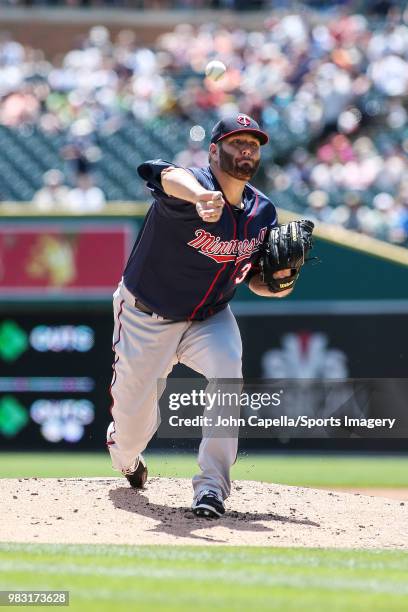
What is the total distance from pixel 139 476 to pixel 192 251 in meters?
1.47

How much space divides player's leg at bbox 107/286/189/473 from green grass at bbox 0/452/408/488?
266cm

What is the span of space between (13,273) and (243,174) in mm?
6343

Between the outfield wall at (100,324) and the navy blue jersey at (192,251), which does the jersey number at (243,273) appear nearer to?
the navy blue jersey at (192,251)

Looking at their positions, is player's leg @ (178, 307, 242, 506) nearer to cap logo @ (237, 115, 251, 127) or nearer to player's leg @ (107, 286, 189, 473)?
player's leg @ (107, 286, 189, 473)

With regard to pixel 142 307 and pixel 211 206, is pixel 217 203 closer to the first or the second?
pixel 211 206

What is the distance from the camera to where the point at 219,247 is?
18.9 ft

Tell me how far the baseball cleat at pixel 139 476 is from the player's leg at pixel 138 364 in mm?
404

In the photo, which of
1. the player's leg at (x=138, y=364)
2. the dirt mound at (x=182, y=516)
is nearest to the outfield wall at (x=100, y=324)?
the dirt mound at (x=182, y=516)

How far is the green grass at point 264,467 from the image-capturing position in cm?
934

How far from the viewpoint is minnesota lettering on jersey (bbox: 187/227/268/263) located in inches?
227

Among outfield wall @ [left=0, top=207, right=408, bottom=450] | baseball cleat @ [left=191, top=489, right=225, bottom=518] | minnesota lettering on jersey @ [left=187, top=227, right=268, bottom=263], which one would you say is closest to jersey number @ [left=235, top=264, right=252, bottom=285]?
minnesota lettering on jersey @ [left=187, top=227, right=268, bottom=263]

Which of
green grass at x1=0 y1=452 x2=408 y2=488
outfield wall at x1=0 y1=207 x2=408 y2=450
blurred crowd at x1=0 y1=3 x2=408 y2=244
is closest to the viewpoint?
green grass at x1=0 y1=452 x2=408 y2=488

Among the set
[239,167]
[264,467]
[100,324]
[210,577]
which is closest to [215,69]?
[239,167]

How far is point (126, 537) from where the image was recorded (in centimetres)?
547
